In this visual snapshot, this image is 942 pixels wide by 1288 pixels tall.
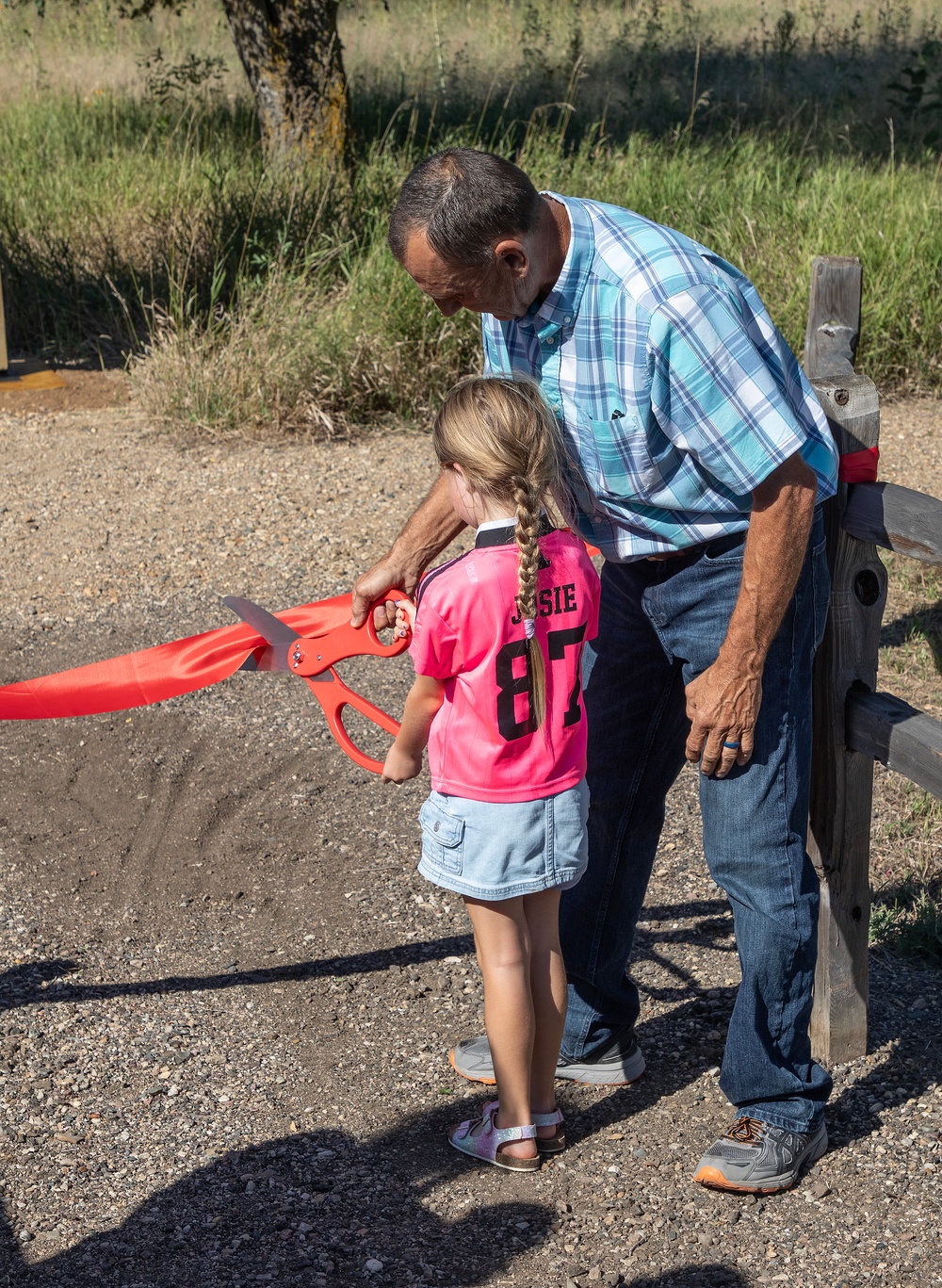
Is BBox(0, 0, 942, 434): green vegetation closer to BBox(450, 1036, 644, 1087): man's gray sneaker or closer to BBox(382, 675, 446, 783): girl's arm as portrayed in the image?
BBox(450, 1036, 644, 1087): man's gray sneaker

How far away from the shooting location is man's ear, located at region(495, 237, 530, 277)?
2031mm

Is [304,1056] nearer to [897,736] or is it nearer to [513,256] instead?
[897,736]

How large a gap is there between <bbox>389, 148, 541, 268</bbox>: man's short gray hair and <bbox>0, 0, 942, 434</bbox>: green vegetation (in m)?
4.68

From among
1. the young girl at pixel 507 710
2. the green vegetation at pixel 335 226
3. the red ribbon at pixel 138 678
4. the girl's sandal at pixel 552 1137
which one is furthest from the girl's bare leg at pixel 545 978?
the green vegetation at pixel 335 226

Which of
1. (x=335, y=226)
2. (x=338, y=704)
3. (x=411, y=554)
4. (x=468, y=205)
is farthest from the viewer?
(x=335, y=226)

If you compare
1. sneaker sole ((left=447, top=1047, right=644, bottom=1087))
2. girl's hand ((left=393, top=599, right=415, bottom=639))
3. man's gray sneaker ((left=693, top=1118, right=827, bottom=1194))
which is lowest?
sneaker sole ((left=447, top=1047, right=644, bottom=1087))

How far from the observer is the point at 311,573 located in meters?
5.45

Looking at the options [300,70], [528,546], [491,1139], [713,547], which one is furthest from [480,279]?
[300,70]

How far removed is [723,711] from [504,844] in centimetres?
43

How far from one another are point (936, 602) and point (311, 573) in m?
2.56

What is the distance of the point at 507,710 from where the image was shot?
2.15m

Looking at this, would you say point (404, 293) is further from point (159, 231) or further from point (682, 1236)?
point (682, 1236)

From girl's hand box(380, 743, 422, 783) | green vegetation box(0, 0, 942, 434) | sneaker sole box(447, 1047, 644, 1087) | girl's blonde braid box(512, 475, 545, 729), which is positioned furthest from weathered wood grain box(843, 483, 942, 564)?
green vegetation box(0, 0, 942, 434)

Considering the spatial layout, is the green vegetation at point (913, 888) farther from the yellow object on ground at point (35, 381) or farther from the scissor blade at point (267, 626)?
A: the yellow object on ground at point (35, 381)
